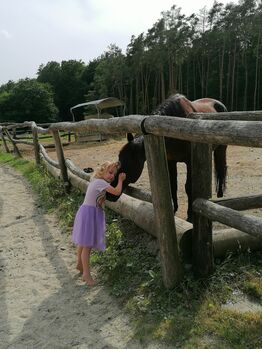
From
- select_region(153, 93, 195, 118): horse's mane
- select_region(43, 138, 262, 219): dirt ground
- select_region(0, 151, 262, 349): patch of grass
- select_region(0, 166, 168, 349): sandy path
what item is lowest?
select_region(43, 138, 262, 219): dirt ground

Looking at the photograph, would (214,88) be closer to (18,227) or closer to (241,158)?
(241,158)

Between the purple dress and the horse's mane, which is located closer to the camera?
the purple dress

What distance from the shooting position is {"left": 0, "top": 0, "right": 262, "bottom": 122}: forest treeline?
49.4m

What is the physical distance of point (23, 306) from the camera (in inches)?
139

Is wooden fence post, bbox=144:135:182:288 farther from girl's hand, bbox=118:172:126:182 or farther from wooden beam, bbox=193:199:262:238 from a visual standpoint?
girl's hand, bbox=118:172:126:182

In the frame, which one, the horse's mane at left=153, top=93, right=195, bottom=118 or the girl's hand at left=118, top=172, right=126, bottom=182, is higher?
the horse's mane at left=153, top=93, right=195, bottom=118

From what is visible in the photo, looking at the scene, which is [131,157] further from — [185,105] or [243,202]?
[243,202]

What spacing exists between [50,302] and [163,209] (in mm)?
1303

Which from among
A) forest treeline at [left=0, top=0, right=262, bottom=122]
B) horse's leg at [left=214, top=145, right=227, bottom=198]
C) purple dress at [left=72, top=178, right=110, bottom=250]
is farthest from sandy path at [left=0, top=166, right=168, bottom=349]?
forest treeline at [left=0, top=0, right=262, bottom=122]

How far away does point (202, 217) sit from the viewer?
3350mm

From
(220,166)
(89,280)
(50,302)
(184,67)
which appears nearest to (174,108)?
(220,166)

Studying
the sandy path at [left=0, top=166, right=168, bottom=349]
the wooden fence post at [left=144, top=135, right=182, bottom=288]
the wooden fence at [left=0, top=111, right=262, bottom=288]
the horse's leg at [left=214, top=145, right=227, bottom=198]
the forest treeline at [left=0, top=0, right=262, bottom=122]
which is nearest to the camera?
the wooden fence at [left=0, top=111, right=262, bottom=288]

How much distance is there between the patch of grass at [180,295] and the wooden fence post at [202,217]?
4.7 inches

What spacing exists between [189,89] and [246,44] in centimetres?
1016
